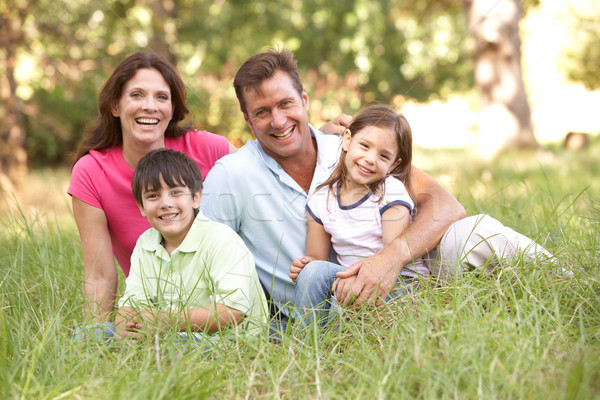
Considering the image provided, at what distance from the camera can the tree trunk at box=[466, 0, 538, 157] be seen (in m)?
8.86

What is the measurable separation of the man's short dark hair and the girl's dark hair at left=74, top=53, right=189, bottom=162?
36cm

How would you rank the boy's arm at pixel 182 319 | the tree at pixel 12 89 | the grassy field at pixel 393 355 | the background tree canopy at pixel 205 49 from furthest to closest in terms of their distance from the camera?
the background tree canopy at pixel 205 49 → the tree at pixel 12 89 → the boy's arm at pixel 182 319 → the grassy field at pixel 393 355

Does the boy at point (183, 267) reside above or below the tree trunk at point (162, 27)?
below

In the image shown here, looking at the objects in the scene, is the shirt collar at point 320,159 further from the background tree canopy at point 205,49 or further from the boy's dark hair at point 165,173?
the background tree canopy at point 205,49

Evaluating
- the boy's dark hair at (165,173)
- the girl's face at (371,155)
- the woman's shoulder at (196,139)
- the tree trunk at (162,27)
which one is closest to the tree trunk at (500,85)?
the tree trunk at (162,27)

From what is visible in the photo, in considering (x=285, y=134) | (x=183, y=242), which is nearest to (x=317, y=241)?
(x=285, y=134)

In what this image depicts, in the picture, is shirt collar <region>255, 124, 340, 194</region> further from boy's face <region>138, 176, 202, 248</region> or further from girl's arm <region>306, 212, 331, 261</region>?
boy's face <region>138, 176, 202, 248</region>

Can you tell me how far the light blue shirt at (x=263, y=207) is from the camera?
2840 millimetres

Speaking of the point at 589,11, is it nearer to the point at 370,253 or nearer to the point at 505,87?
the point at 505,87

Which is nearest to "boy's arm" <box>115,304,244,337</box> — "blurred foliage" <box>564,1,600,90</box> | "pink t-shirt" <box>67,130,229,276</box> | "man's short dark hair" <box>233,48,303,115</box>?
"pink t-shirt" <box>67,130,229,276</box>

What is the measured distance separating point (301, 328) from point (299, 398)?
600 mm

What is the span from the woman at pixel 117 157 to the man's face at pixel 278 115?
0.46 meters

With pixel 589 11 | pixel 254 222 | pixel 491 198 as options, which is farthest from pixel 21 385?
pixel 589 11

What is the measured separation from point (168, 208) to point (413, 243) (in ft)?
3.70
